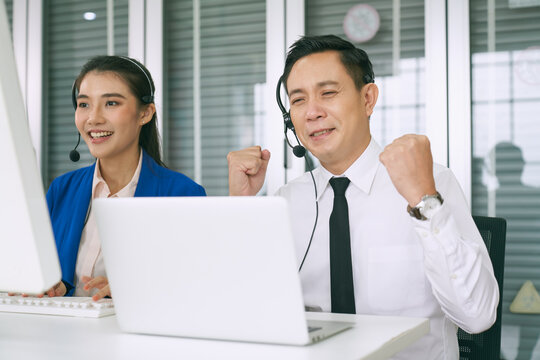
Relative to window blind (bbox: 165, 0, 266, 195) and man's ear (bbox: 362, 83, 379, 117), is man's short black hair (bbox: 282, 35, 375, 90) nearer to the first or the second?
man's ear (bbox: 362, 83, 379, 117)

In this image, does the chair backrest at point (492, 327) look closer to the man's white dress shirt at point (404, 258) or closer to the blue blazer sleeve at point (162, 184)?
the man's white dress shirt at point (404, 258)

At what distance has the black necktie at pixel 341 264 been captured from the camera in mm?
1358

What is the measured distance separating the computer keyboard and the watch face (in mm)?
2133

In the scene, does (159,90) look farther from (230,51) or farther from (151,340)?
(151,340)

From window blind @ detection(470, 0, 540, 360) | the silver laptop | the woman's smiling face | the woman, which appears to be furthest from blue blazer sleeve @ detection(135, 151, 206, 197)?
window blind @ detection(470, 0, 540, 360)

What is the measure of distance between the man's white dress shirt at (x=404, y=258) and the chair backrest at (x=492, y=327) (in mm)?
42

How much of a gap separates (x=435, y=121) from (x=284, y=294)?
2.17m

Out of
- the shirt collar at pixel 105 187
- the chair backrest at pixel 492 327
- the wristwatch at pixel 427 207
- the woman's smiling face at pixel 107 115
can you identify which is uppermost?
the woman's smiling face at pixel 107 115

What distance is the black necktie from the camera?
53.5 inches

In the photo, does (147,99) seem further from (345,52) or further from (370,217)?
(370,217)

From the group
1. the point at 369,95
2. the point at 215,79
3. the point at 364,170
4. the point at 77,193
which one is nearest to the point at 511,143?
the point at 369,95

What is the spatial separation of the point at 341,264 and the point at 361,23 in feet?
6.02

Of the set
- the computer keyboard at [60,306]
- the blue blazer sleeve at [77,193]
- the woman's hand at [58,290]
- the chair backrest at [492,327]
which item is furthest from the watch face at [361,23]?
the computer keyboard at [60,306]

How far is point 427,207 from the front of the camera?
3.68 feet
